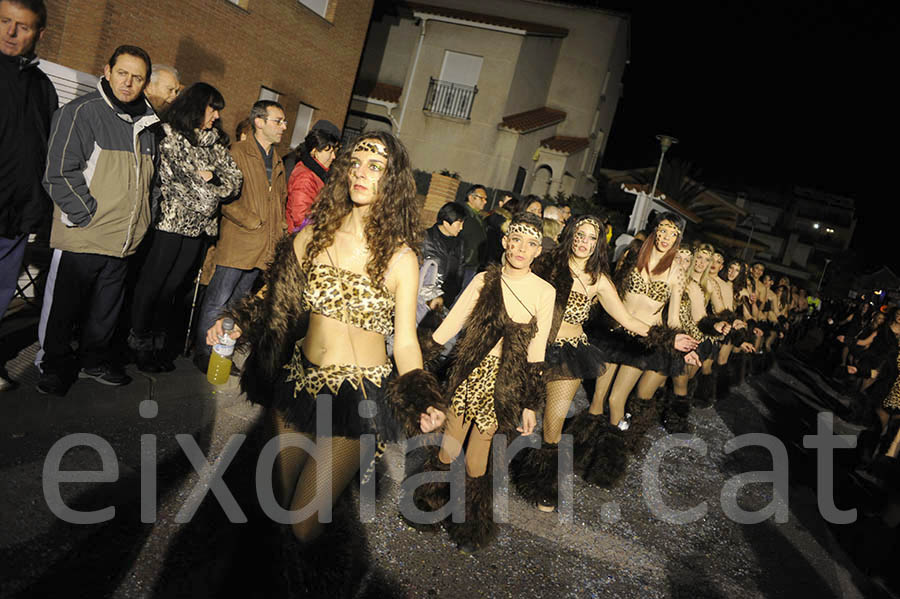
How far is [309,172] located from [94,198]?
75.0 inches

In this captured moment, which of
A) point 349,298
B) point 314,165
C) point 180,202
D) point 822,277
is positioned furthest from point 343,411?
point 822,277

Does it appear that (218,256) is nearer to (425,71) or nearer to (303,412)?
(303,412)

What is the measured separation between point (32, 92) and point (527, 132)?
2006cm

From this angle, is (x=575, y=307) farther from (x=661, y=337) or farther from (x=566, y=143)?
(x=566, y=143)

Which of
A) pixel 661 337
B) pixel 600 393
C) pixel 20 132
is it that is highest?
pixel 20 132

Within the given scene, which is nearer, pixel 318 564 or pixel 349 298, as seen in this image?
pixel 318 564

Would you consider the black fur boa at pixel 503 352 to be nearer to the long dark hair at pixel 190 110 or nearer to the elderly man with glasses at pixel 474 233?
the long dark hair at pixel 190 110

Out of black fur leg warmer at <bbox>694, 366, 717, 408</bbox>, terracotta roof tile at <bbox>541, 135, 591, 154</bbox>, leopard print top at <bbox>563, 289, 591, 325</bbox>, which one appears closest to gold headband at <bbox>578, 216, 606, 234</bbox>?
leopard print top at <bbox>563, 289, 591, 325</bbox>

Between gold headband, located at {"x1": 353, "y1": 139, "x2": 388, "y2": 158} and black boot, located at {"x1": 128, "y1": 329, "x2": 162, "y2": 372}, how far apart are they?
3.17 m

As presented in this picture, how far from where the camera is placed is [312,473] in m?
2.54

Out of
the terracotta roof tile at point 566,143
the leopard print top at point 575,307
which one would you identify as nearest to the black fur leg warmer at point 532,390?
the leopard print top at point 575,307

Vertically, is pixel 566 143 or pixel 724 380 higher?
pixel 566 143

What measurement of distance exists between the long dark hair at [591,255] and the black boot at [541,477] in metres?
1.50

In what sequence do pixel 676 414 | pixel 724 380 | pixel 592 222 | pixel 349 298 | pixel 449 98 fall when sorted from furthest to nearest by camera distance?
pixel 449 98
pixel 724 380
pixel 676 414
pixel 592 222
pixel 349 298
